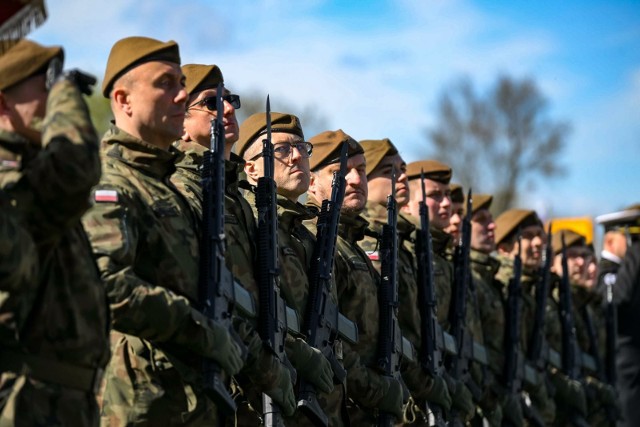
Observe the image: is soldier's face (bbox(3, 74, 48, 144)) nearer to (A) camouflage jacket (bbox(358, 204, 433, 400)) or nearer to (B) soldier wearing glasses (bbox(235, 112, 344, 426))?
(B) soldier wearing glasses (bbox(235, 112, 344, 426))

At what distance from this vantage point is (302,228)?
7.49m

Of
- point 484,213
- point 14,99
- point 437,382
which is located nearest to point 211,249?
point 14,99

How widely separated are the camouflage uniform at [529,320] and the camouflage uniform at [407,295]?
298 cm

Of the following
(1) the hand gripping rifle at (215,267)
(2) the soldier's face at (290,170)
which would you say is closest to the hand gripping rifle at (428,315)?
(2) the soldier's face at (290,170)

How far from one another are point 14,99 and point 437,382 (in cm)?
495

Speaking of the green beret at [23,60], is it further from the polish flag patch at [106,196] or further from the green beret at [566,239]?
the green beret at [566,239]

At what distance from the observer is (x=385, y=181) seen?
30.8 feet

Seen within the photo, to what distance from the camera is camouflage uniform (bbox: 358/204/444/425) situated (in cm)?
884

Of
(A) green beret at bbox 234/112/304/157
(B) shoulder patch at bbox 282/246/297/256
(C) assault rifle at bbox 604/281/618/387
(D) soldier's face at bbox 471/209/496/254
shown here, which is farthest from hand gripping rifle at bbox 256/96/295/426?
(C) assault rifle at bbox 604/281/618/387

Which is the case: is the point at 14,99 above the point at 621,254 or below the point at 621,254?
above

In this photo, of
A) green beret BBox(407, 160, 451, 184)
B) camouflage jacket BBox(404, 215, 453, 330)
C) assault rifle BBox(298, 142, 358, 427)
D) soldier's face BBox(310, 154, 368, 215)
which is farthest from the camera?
green beret BBox(407, 160, 451, 184)

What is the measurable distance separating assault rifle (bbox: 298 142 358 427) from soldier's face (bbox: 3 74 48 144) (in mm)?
2629

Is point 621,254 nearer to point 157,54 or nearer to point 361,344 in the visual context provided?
point 361,344

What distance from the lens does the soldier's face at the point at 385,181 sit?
9312mm
